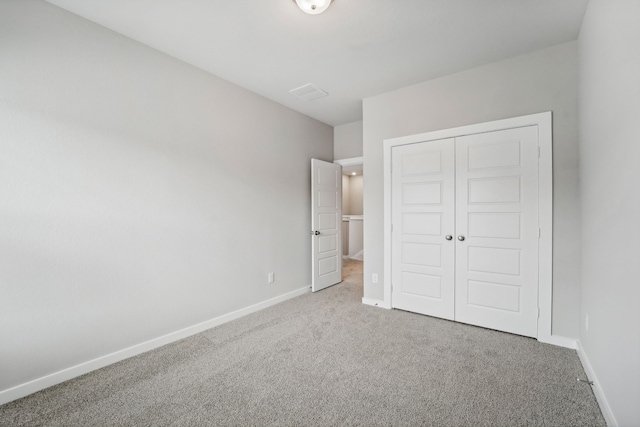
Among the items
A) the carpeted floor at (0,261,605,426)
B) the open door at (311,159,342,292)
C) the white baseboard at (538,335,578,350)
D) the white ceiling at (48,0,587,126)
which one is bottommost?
the carpeted floor at (0,261,605,426)

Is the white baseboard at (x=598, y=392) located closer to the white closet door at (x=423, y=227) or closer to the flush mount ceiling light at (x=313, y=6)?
the white closet door at (x=423, y=227)

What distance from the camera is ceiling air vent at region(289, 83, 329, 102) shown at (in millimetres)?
3248

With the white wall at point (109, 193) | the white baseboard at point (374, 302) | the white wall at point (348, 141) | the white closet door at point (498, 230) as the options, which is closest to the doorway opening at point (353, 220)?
the white wall at point (348, 141)

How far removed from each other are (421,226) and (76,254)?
3.20 m

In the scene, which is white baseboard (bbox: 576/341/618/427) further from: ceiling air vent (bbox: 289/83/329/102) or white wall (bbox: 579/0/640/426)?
ceiling air vent (bbox: 289/83/329/102)

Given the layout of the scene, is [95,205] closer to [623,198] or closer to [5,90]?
[5,90]

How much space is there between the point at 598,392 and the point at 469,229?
1.52 m

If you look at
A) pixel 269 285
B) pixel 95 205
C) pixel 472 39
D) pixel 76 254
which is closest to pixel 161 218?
pixel 95 205

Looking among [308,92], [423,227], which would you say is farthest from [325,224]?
[308,92]

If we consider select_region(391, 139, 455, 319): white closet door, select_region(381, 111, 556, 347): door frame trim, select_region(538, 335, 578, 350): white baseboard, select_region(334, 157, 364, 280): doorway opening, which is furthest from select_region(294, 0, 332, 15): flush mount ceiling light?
select_region(334, 157, 364, 280): doorway opening

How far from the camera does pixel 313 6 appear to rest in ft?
6.27

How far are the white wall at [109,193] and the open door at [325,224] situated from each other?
3.13 ft

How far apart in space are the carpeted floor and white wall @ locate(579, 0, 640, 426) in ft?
1.26

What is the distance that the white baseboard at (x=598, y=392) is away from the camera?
4.84 feet
